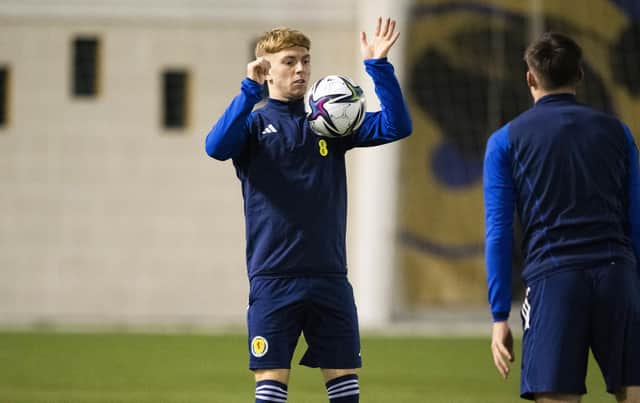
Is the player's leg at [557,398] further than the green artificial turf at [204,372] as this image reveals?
No

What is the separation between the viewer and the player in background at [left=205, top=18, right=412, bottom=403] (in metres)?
5.32

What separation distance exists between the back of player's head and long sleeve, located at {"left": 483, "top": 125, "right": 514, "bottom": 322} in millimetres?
1318

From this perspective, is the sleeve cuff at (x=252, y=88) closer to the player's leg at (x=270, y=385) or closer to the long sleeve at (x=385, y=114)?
the long sleeve at (x=385, y=114)

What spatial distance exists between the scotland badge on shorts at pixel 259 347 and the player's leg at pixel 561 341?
1.33m

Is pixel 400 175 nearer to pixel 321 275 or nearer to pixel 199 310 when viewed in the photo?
pixel 199 310

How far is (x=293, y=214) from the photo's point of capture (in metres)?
5.38

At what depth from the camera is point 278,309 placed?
5.32 m

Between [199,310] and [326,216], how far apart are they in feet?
60.6

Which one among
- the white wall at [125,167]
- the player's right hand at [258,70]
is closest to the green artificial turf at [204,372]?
the player's right hand at [258,70]

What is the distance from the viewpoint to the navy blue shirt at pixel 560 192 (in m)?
4.40

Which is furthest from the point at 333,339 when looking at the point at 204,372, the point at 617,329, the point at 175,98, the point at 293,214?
the point at 175,98

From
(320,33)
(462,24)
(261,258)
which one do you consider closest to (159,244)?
(320,33)

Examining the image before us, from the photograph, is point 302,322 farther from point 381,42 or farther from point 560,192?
point 560,192

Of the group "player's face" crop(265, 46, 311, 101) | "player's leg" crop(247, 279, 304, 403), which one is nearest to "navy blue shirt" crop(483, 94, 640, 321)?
"player's leg" crop(247, 279, 304, 403)
